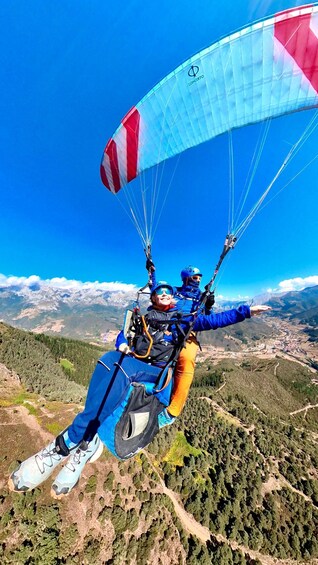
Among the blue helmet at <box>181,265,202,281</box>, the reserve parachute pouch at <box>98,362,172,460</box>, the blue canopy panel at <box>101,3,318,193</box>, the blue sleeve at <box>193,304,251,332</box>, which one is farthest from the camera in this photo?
the blue helmet at <box>181,265,202,281</box>

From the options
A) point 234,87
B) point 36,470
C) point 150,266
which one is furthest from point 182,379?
point 234,87

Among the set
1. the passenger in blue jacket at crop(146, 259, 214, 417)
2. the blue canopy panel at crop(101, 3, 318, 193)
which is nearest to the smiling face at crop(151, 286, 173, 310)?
the passenger in blue jacket at crop(146, 259, 214, 417)

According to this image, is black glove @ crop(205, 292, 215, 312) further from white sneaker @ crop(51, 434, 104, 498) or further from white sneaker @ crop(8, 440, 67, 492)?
white sneaker @ crop(8, 440, 67, 492)

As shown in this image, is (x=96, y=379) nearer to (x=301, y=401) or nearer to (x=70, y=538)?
(x=70, y=538)

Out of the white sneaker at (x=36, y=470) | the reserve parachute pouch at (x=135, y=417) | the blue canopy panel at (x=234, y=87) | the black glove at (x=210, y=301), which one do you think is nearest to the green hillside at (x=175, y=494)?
the white sneaker at (x=36, y=470)

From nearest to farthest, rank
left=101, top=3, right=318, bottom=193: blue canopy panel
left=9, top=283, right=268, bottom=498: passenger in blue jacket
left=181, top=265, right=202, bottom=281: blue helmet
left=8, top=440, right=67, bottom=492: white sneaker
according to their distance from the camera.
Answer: left=9, top=283, right=268, bottom=498: passenger in blue jacket → left=8, top=440, right=67, bottom=492: white sneaker → left=101, top=3, right=318, bottom=193: blue canopy panel → left=181, top=265, right=202, bottom=281: blue helmet

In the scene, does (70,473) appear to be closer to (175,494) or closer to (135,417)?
(135,417)

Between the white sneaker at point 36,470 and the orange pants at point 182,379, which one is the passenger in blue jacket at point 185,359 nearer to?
the orange pants at point 182,379
